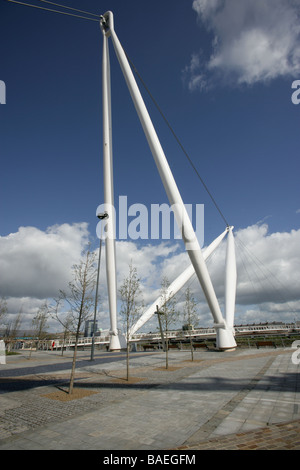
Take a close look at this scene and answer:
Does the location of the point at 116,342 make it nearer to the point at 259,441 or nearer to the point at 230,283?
the point at 230,283

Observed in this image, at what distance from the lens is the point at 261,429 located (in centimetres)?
507

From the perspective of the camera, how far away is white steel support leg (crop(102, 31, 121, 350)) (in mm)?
22062

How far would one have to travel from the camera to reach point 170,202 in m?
17.5

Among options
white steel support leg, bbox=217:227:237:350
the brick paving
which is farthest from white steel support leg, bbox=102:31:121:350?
the brick paving

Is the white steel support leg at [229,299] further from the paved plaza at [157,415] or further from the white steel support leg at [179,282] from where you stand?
the paved plaza at [157,415]

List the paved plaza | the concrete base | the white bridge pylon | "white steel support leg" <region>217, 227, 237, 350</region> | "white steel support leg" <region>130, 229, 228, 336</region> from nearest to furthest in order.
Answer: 1. the paved plaza
2. the white bridge pylon
3. "white steel support leg" <region>217, 227, 237, 350</region>
4. the concrete base
5. "white steel support leg" <region>130, 229, 228, 336</region>

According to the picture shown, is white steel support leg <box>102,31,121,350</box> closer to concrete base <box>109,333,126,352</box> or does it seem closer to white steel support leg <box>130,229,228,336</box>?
concrete base <box>109,333,126,352</box>

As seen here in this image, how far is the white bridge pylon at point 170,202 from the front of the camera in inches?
665

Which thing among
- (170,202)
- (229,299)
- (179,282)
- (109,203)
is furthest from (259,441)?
(179,282)
